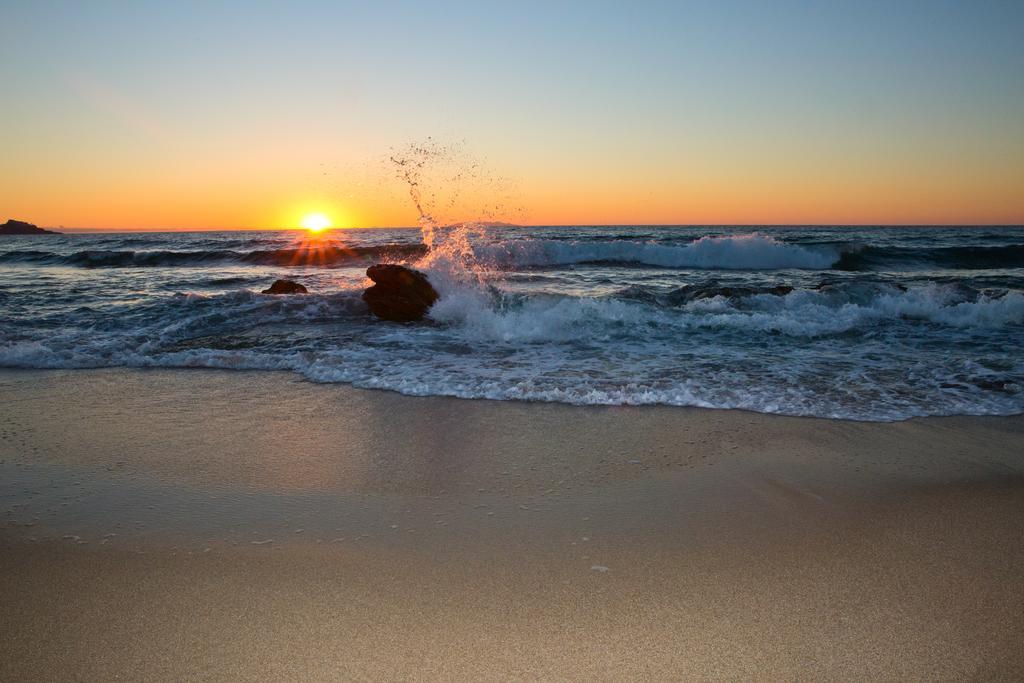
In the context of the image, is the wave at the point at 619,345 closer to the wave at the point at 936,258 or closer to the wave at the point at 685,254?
the wave at the point at 685,254

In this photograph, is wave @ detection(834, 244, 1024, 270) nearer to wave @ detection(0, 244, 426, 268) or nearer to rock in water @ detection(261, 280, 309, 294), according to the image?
wave @ detection(0, 244, 426, 268)

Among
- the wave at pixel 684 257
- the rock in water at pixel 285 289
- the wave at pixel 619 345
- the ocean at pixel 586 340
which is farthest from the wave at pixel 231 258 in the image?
the wave at pixel 619 345

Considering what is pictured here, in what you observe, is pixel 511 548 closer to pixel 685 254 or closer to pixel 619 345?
pixel 619 345

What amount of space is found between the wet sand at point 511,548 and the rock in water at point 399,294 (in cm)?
551

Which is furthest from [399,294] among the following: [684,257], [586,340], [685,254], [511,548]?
[685,254]

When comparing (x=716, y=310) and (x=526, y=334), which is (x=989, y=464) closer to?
(x=526, y=334)

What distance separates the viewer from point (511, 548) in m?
2.67

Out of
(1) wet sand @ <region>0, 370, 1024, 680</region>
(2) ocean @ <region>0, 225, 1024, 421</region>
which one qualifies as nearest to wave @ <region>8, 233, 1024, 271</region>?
(2) ocean @ <region>0, 225, 1024, 421</region>

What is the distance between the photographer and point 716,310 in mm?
10508

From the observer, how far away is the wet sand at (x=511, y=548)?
1.98m

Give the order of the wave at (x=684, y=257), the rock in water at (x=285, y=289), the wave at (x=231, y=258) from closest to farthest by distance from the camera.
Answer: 1. the rock in water at (x=285, y=289)
2. the wave at (x=684, y=257)
3. the wave at (x=231, y=258)

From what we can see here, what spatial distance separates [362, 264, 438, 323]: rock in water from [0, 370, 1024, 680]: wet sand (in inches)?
217

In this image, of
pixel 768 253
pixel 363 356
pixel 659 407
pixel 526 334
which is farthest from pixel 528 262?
pixel 659 407

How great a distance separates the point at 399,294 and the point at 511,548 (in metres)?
8.02
